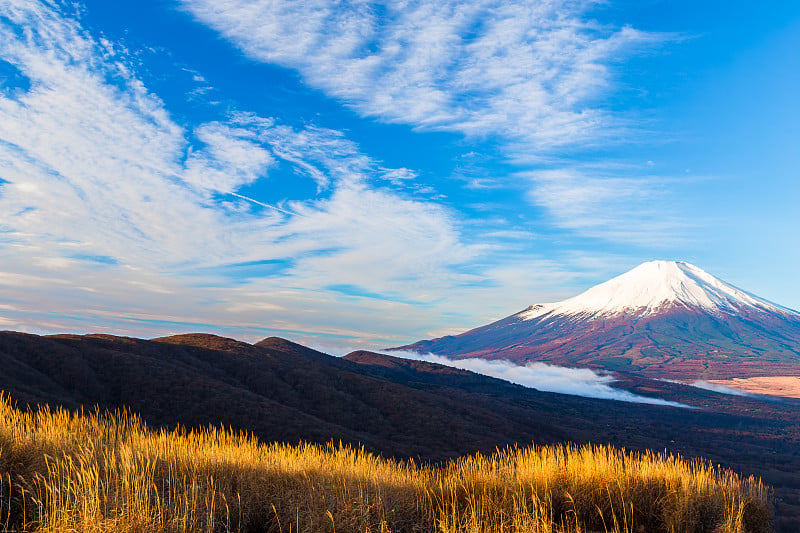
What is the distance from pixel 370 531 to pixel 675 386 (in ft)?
660

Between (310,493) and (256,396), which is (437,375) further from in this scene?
(310,493)

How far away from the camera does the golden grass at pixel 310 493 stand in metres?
6.03

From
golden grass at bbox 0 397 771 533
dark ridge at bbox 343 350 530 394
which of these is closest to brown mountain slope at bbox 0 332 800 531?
golden grass at bbox 0 397 771 533

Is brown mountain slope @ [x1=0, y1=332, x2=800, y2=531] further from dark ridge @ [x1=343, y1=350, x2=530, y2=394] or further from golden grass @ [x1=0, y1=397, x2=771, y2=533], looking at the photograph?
dark ridge @ [x1=343, y1=350, x2=530, y2=394]

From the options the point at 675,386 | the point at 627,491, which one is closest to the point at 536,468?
the point at 627,491

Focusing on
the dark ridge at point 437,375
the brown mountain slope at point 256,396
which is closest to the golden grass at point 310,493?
the brown mountain slope at point 256,396

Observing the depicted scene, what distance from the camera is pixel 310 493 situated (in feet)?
23.4

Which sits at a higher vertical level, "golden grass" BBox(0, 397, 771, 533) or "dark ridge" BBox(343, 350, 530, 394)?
"golden grass" BBox(0, 397, 771, 533)

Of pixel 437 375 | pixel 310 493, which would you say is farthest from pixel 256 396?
pixel 437 375

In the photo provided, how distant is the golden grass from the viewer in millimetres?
6027

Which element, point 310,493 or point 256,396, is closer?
point 310,493

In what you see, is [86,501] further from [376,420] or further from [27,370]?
[376,420]

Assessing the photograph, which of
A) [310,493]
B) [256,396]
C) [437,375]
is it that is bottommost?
[437,375]

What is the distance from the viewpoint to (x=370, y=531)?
21.2 ft
